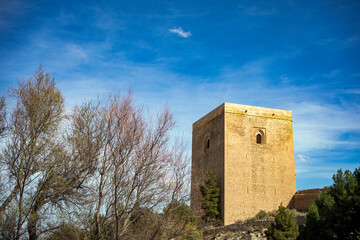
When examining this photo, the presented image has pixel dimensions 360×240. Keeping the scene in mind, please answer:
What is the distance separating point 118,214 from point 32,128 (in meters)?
3.52

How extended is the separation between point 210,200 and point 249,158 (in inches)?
131

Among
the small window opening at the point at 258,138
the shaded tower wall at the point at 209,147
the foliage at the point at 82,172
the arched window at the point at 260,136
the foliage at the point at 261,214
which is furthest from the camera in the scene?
the small window opening at the point at 258,138

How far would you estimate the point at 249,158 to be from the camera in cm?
2105

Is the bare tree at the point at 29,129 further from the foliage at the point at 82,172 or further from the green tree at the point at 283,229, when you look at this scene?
the green tree at the point at 283,229

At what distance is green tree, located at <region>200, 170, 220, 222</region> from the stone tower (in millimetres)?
355

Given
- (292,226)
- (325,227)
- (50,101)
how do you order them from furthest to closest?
(292,226), (325,227), (50,101)

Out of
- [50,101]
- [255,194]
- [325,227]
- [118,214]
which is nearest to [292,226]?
[325,227]

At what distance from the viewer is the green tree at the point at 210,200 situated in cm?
1980

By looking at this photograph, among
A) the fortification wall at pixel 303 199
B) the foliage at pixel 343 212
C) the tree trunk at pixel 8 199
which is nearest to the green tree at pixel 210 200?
the fortification wall at pixel 303 199

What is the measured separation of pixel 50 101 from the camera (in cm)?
1062

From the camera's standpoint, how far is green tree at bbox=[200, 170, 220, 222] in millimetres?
19797

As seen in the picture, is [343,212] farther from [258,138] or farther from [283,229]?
Result: [258,138]

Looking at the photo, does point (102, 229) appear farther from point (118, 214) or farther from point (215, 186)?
point (215, 186)

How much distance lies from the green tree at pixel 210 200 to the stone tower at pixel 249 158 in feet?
1.16
